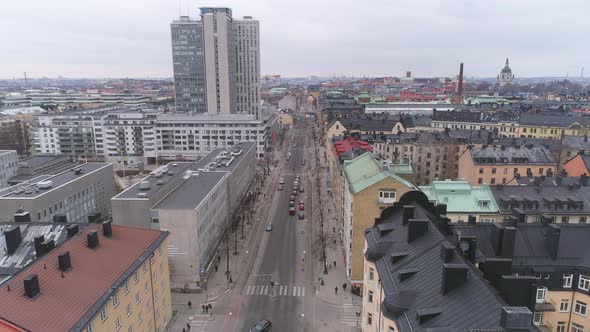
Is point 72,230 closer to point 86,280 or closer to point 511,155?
point 86,280

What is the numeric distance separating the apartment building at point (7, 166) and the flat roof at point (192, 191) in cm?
5627

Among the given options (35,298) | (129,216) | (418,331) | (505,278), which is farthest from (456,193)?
(35,298)

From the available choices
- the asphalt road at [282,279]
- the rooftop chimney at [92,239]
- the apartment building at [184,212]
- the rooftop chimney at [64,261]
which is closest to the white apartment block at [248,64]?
the asphalt road at [282,279]

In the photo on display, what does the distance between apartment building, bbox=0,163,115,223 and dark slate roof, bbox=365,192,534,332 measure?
118 feet

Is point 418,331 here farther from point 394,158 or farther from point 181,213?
point 394,158

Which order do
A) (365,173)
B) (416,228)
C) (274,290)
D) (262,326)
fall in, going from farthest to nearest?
(365,173), (274,290), (262,326), (416,228)

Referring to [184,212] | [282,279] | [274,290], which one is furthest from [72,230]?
[282,279]

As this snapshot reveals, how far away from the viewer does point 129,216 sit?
59.2 m

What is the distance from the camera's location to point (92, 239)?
40.4 metres

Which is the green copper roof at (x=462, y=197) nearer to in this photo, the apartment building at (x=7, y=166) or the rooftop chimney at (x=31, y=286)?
the rooftop chimney at (x=31, y=286)

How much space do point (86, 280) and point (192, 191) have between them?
3142 cm

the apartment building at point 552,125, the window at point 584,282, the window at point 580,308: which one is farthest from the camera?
the apartment building at point 552,125

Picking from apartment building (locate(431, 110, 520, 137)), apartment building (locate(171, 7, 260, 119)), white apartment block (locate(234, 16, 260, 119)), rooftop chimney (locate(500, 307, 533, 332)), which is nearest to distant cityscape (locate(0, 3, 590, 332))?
rooftop chimney (locate(500, 307, 533, 332))

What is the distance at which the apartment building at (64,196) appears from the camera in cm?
6475
